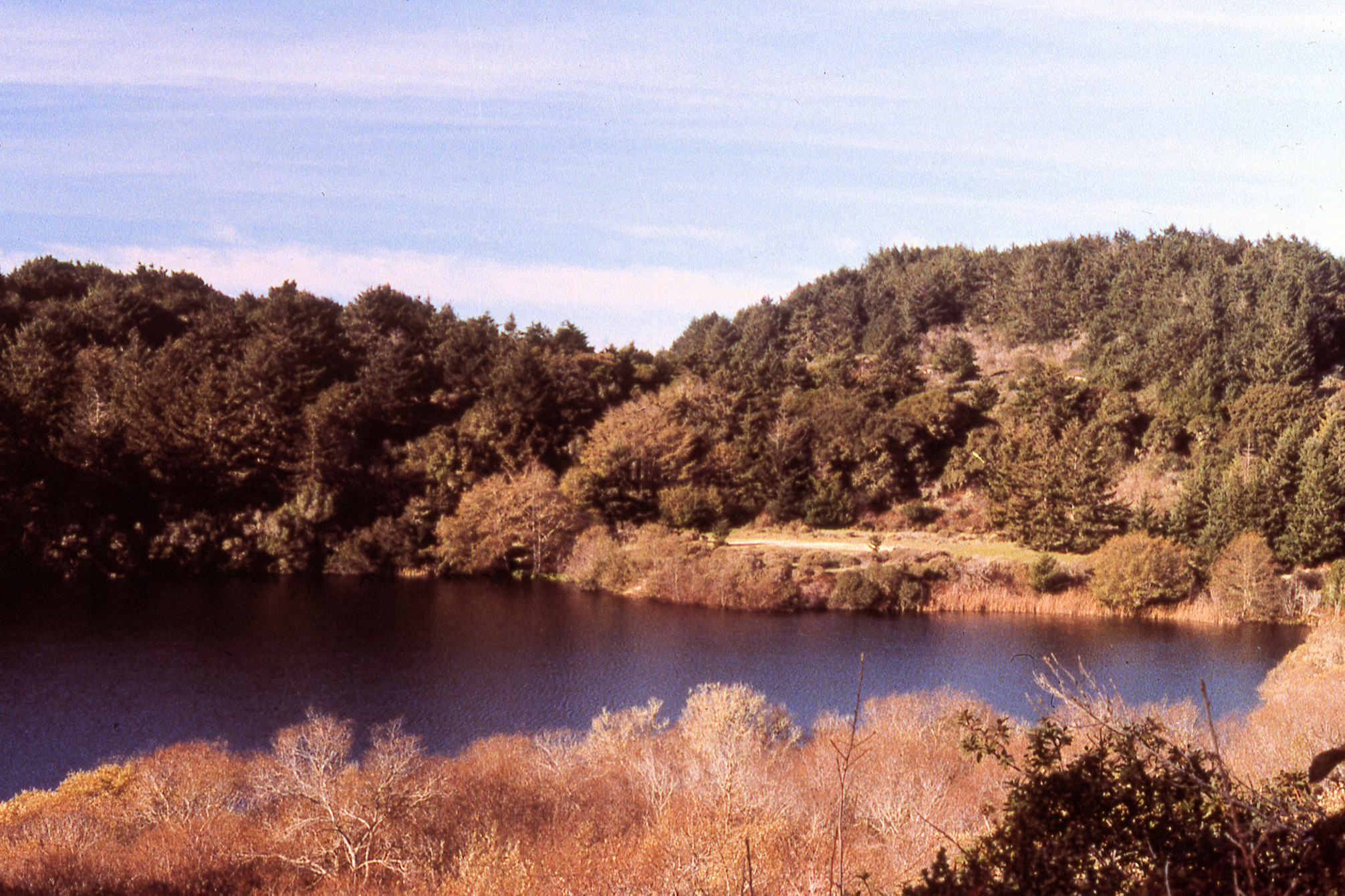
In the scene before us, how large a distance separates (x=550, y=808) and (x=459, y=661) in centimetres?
1096

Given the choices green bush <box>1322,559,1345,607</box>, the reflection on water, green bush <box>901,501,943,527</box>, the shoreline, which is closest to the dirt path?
the shoreline

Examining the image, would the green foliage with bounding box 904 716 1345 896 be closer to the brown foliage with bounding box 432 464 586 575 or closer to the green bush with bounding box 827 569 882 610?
the green bush with bounding box 827 569 882 610

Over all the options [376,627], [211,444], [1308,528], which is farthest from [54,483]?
[1308,528]

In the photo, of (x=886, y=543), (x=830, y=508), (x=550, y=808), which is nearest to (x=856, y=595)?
(x=886, y=543)

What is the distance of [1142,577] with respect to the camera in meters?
31.3

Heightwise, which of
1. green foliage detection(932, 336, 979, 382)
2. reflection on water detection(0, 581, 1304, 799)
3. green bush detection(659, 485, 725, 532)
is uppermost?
green foliage detection(932, 336, 979, 382)

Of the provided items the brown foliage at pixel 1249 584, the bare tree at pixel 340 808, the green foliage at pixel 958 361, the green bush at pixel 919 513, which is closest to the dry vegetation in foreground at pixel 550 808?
the bare tree at pixel 340 808

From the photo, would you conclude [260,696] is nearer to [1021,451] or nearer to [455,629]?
[455,629]

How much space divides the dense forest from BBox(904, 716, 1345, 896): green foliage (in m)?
31.6

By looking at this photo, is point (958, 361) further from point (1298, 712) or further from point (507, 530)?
point (1298, 712)

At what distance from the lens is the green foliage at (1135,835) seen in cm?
411

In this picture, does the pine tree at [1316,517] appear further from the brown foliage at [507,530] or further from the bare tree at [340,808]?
the bare tree at [340,808]

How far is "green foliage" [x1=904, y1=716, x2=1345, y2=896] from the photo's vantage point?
4109 mm

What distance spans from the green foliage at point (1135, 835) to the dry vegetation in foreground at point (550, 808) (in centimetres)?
423
